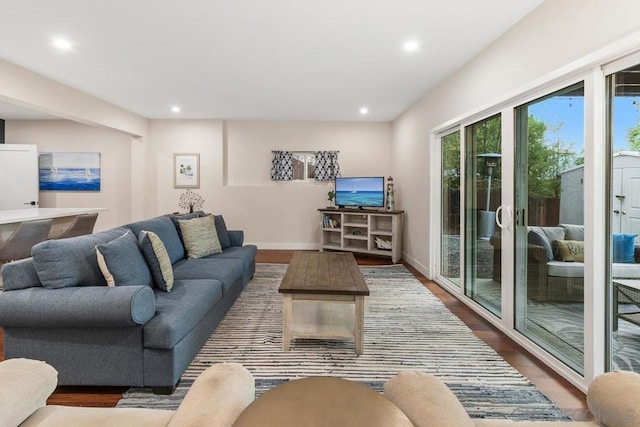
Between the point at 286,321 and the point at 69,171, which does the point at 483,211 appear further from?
the point at 69,171

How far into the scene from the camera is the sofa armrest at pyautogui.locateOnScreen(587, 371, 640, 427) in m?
0.69

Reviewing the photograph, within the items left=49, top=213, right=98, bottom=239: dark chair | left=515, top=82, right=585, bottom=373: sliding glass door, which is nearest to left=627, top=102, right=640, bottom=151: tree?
left=515, top=82, right=585, bottom=373: sliding glass door

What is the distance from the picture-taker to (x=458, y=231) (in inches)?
155

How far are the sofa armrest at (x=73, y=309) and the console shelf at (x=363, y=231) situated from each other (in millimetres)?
4397

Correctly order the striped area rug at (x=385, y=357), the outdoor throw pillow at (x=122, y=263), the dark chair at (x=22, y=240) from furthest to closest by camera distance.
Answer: the dark chair at (x=22, y=240) → the outdoor throw pillow at (x=122, y=263) → the striped area rug at (x=385, y=357)

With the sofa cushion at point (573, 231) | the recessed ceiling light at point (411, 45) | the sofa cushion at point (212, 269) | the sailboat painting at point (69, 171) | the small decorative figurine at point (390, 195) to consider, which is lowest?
the sofa cushion at point (212, 269)

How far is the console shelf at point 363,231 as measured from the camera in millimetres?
5680

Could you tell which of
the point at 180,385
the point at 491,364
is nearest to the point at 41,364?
the point at 180,385

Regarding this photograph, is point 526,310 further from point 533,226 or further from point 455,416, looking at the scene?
point 455,416

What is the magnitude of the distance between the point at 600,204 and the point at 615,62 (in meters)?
0.77

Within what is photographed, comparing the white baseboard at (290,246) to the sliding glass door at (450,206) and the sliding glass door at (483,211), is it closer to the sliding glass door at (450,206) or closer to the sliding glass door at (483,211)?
the sliding glass door at (450,206)

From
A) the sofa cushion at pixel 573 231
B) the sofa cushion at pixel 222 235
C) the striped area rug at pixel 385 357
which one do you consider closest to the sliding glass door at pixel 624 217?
the sofa cushion at pixel 573 231

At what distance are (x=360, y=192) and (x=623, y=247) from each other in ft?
14.6

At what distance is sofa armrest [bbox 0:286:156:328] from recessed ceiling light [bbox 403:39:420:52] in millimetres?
2954
